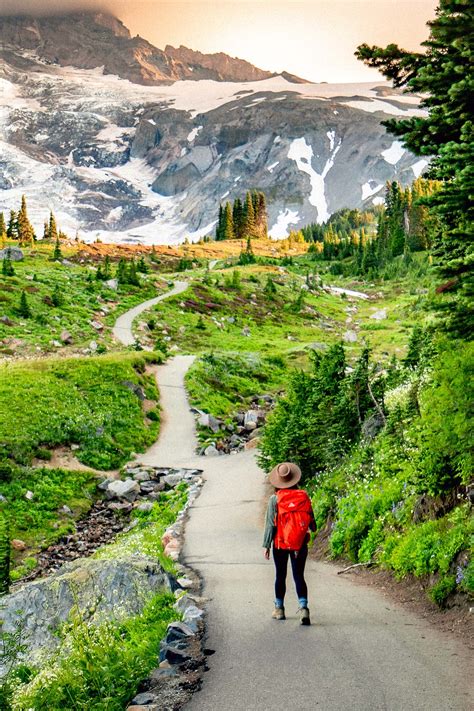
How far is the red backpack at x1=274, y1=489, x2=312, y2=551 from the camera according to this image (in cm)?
992

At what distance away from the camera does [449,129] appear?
31.9 ft

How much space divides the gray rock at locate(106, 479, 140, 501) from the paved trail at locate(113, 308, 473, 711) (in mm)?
10981

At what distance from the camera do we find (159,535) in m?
18.1

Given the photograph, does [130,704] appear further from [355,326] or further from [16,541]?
[355,326]

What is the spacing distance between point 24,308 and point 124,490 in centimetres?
3165

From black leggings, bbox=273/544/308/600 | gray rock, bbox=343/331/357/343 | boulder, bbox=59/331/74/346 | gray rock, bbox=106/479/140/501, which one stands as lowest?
gray rock, bbox=106/479/140/501

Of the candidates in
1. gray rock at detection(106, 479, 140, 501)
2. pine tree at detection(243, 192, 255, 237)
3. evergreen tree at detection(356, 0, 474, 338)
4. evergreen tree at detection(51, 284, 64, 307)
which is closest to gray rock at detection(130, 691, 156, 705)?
evergreen tree at detection(356, 0, 474, 338)

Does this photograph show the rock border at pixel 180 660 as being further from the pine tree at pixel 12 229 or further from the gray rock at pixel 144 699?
the pine tree at pixel 12 229

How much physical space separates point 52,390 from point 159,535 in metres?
16.5

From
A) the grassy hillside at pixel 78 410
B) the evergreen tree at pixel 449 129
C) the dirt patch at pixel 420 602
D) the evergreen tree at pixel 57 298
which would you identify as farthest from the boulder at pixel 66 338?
the evergreen tree at pixel 449 129

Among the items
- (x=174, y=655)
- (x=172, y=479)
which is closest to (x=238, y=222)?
(x=172, y=479)

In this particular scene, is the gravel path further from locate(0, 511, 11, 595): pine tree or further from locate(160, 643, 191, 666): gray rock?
locate(0, 511, 11, 595): pine tree

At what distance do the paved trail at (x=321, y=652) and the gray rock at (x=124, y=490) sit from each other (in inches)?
432

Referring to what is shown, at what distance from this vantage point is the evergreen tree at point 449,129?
28.6 ft
